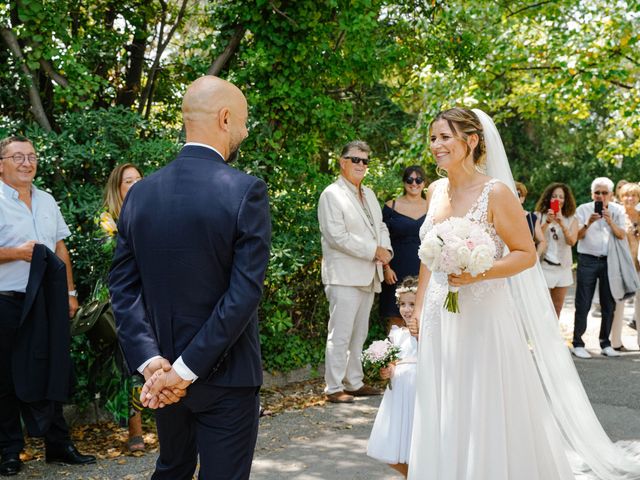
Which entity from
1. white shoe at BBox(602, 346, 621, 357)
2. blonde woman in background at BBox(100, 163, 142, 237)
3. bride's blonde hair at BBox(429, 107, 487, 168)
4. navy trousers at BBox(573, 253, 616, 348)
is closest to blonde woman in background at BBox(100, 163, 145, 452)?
blonde woman in background at BBox(100, 163, 142, 237)

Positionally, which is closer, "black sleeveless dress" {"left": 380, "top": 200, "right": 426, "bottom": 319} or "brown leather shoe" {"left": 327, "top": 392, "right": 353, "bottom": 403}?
"brown leather shoe" {"left": 327, "top": 392, "right": 353, "bottom": 403}

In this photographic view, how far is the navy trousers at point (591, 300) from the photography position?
9766 millimetres

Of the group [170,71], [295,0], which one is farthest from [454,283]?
[170,71]

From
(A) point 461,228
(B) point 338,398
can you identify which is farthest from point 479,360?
(B) point 338,398

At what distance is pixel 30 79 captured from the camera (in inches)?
285

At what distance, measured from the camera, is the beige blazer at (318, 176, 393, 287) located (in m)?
7.48

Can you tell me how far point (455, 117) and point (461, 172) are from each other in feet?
1.08

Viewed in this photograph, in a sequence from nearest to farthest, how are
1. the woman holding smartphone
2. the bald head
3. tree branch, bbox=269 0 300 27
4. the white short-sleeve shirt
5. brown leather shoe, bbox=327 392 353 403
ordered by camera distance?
1. the bald head
2. the white short-sleeve shirt
3. brown leather shoe, bbox=327 392 353 403
4. tree branch, bbox=269 0 300 27
5. the woman holding smartphone

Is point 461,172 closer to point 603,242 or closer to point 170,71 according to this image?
point 170,71

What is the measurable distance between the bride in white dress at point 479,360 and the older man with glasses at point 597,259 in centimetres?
583

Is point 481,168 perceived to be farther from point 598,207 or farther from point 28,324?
point 598,207

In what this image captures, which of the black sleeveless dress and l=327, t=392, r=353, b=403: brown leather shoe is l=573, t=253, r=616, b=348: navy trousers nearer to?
the black sleeveless dress

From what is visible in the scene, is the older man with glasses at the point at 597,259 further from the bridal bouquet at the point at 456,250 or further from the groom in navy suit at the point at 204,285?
the groom in navy suit at the point at 204,285

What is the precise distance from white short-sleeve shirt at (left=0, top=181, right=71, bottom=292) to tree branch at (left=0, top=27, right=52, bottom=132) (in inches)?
76.7
